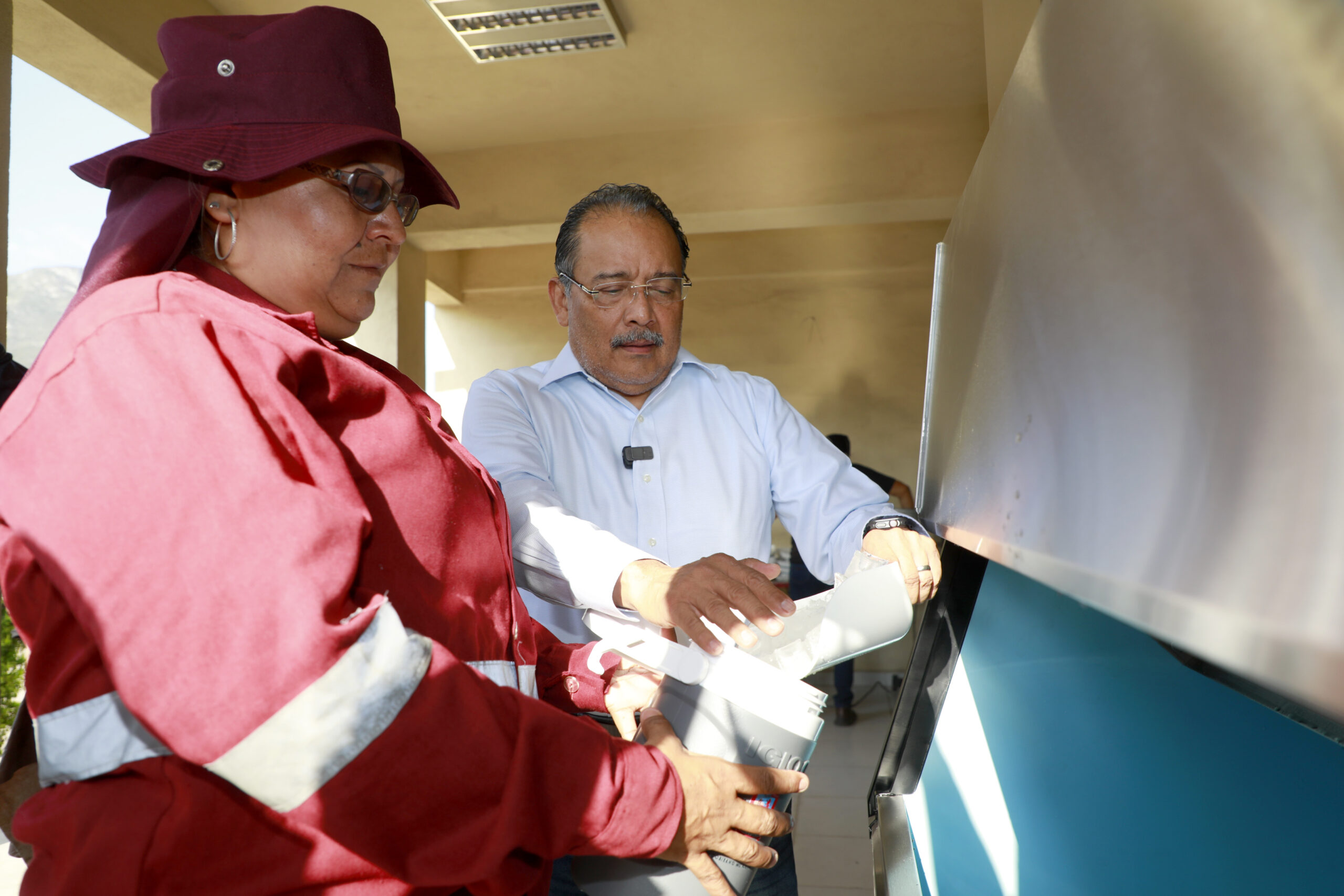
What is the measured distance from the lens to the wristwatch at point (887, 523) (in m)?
1.34

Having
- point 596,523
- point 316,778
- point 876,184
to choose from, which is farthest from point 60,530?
point 876,184

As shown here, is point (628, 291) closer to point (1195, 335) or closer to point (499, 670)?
point (499, 670)

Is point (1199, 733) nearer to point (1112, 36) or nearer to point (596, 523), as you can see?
point (1112, 36)

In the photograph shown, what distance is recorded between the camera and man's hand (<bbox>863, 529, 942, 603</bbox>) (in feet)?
3.93

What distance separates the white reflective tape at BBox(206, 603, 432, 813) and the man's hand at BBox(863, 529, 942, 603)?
73cm

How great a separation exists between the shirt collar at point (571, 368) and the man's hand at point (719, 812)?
3.25 ft

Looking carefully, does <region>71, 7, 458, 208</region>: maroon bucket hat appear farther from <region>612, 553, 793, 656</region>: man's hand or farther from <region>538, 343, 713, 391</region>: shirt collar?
<region>538, 343, 713, 391</region>: shirt collar

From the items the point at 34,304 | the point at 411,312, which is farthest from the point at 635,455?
the point at 411,312

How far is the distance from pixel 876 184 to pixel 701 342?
2.36m

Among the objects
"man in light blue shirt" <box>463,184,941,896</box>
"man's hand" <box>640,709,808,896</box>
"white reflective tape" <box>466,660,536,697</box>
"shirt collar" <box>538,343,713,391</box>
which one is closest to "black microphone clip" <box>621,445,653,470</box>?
"man in light blue shirt" <box>463,184,941,896</box>

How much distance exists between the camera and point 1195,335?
383 millimetres

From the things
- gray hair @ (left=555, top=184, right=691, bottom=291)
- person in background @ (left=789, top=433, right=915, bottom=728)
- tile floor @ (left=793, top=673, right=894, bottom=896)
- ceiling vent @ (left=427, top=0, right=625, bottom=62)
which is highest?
ceiling vent @ (left=427, top=0, right=625, bottom=62)

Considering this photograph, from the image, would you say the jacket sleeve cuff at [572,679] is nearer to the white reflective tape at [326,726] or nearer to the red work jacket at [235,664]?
the red work jacket at [235,664]

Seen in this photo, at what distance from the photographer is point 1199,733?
0.71 meters
